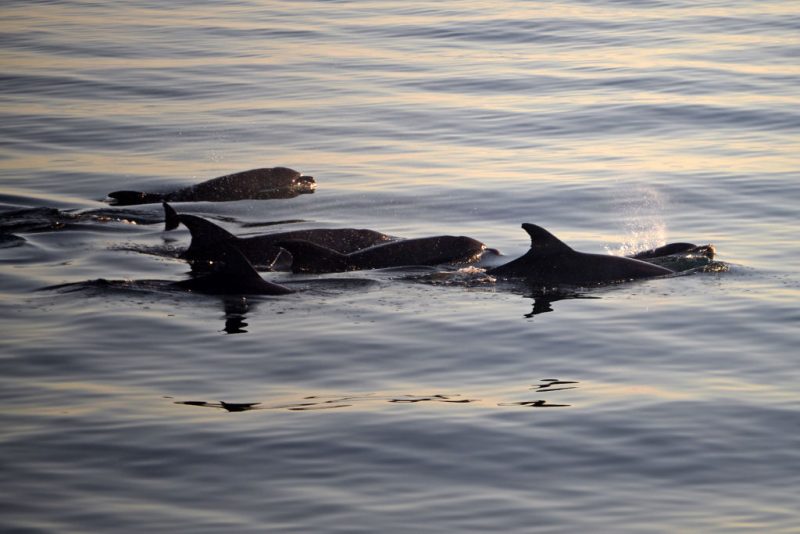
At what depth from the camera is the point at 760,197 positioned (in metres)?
18.2

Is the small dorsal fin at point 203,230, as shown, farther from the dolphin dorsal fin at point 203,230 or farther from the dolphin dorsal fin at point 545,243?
the dolphin dorsal fin at point 545,243

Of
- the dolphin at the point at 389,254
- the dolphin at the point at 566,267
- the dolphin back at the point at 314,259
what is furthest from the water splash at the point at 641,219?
the dolphin back at the point at 314,259

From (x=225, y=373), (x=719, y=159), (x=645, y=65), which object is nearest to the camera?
(x=225, y=373)

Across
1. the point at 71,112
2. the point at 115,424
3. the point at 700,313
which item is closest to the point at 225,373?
the point at 115,424

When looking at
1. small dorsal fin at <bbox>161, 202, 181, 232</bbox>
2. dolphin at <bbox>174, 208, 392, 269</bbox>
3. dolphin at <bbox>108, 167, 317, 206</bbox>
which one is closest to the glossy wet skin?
dolphin at <bbox>174, 208, 392, 269</bbox>

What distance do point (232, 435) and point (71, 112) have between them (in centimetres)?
1706

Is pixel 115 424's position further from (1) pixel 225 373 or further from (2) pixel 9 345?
(2) pixel 9 345

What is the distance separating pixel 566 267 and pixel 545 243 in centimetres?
40

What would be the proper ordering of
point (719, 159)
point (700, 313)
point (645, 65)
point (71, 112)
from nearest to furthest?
1. point (700, 313)
2. point (719, 159)
3. point (71, 112)
4. point (645, 65)

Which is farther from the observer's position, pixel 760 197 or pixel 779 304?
pixel 760 197

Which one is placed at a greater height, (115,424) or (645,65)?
(645,65)

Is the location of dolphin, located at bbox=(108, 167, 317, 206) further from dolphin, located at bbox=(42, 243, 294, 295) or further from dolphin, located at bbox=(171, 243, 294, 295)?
dolphin, located at bbox=(171, 243, 294, 295)

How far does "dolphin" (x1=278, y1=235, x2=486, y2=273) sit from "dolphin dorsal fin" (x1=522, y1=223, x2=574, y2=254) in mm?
1249

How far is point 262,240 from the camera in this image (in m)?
15.7
